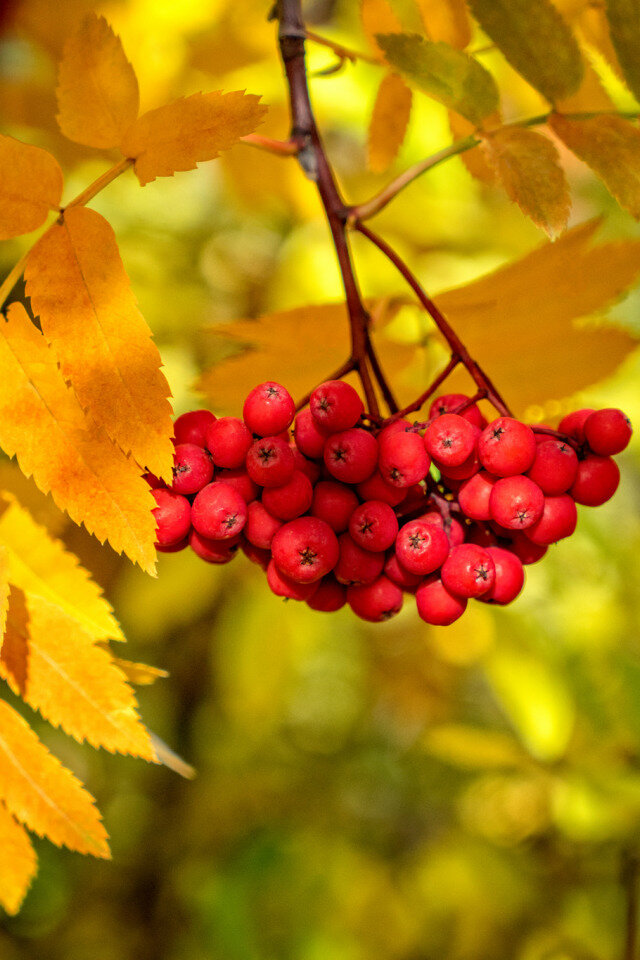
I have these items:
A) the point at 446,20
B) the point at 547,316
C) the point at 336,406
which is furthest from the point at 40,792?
the point at 446,20

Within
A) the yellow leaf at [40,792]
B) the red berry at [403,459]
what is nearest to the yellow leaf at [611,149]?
the red berry at [403,459]

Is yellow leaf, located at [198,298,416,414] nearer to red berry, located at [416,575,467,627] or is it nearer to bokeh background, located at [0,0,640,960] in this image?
bokeh background, located at [0,0,640,960]

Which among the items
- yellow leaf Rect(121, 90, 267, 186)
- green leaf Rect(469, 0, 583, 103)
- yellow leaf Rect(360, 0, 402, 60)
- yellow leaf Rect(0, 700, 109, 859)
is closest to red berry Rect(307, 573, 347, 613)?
yellow leaf Rect(0, 700, 109, 859)

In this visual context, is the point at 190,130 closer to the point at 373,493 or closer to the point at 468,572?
the point at 373,493

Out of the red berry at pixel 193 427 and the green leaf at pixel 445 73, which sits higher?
the green leaf at pixel 445 73

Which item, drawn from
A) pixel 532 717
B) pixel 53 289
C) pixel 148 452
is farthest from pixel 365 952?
pixel 53 289

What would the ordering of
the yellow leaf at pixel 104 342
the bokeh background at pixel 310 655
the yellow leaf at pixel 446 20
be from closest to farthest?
the yellow leaf at pixel 104 342 → the yellow leaf at pixel 446 20 → the bokeh background at pixel 310 655

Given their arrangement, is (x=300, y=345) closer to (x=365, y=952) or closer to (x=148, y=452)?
(x=148, y=452)

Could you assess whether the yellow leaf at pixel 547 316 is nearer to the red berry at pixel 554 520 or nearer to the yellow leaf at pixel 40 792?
the red berry at pixel 554 520
